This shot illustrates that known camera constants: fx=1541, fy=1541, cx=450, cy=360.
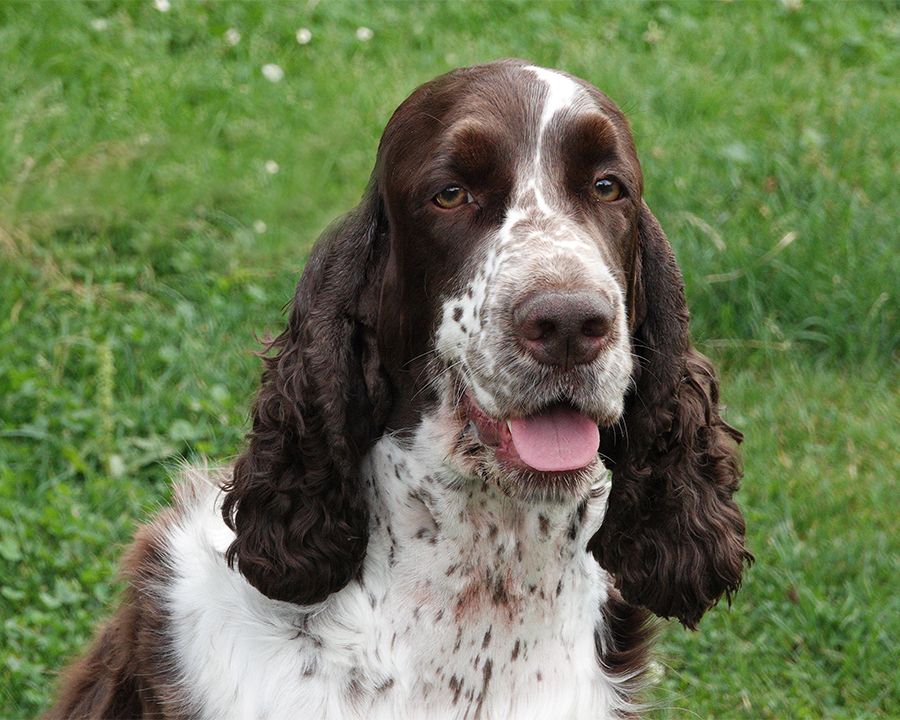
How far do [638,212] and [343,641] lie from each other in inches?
48.9

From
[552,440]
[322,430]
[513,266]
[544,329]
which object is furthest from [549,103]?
[322,430]

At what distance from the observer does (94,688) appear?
4.24 meters

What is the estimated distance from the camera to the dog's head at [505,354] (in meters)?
3.30

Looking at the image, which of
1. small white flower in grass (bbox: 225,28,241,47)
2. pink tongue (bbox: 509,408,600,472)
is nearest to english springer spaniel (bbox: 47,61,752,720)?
pink tongue (bbox: 509,408,600,472)

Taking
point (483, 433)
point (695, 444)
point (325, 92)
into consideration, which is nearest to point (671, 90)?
point (325, 92)

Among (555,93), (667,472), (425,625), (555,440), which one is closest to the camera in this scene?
(555,440)

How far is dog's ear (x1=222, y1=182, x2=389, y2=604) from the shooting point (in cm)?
368

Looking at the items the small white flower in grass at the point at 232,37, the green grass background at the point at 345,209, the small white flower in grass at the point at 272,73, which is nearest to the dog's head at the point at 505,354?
the green grass background at the point at 345,209

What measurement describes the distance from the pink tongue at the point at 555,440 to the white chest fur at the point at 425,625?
25cm

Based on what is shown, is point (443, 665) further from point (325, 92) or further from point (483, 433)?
point (325, 92)

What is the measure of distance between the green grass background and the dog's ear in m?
1.20

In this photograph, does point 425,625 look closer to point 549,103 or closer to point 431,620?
point 431,620

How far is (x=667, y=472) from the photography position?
391 centimetres

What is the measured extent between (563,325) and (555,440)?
0.33m
